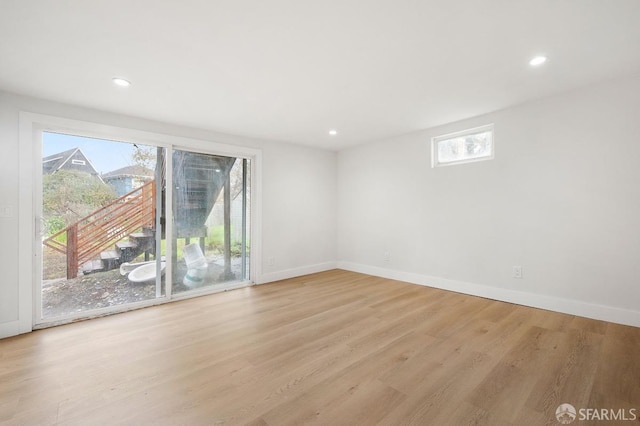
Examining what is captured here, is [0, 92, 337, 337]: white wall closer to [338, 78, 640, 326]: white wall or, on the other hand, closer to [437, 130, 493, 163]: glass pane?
[338, 78, 640, 326]: white wall

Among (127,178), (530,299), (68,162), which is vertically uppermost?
(68,162)

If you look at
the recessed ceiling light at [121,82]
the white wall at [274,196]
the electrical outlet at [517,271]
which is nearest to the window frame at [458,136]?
the electrical outlet at [517,271]

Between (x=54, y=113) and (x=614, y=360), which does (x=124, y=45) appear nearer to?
(x=54, y=113)

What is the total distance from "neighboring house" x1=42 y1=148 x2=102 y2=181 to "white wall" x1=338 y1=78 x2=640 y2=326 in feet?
13.8

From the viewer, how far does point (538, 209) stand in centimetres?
321

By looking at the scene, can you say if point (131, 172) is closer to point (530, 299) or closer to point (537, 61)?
point (537, 61)

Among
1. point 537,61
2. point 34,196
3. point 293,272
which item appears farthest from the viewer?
point 293,272

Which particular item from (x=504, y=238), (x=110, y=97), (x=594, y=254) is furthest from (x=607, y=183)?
(x=110, y=97)

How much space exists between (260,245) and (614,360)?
13.4ft

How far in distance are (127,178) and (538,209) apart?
4992mm

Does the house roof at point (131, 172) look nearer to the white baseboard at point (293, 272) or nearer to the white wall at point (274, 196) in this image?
the white wall at point (274, 196)

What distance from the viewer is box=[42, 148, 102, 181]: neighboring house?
2.98 meters

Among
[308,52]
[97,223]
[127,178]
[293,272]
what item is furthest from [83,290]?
[308,52]

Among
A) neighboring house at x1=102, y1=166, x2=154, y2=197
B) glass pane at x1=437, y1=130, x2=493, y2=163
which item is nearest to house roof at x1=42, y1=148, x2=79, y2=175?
neighboring house at x1=102, y1=166, x2=154, y2=197
